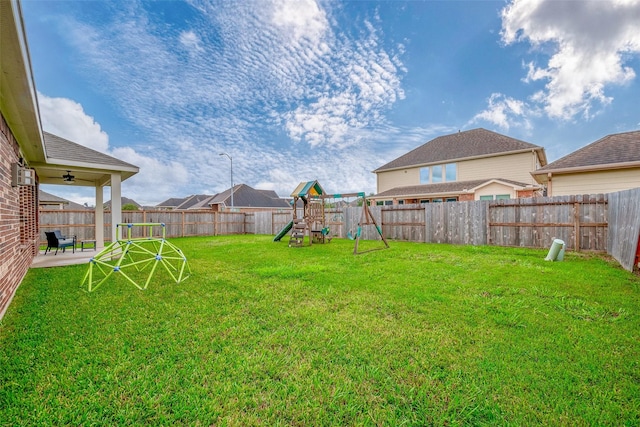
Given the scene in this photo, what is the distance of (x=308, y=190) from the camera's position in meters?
11.8

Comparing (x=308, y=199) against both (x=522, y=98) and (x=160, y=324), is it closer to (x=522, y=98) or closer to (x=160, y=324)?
(x=160, y=324)

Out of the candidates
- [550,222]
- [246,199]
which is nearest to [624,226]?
[550,222]

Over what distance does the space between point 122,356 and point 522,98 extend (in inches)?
906

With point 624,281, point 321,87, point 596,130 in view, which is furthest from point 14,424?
point 596,130

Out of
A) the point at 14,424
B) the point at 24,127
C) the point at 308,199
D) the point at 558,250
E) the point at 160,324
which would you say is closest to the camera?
the point at 14,424

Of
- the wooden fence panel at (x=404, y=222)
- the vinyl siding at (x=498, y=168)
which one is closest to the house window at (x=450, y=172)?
the vinyl siding at (x=498, y=168)

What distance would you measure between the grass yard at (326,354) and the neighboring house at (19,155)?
2.90 feet

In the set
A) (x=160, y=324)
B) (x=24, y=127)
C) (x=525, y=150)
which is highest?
(x=525, y=150)

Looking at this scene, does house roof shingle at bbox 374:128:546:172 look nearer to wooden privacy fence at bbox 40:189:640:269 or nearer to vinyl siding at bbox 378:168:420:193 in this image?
vinyl siding at bbox 378:168:420:193

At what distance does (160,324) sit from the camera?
10.7 feet

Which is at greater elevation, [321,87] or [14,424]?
[321,87]

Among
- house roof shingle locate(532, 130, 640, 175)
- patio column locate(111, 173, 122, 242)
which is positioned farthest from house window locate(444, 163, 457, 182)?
patio column locate(111, 173, 122, 242)

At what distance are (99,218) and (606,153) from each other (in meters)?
19.8

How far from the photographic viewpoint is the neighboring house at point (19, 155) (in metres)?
2.56
